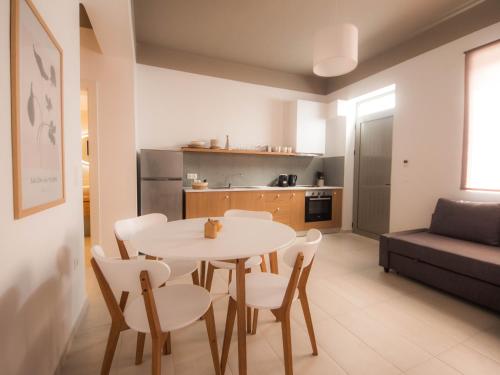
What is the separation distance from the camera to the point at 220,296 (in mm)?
2404

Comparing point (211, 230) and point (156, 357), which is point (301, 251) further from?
point (156, 357)

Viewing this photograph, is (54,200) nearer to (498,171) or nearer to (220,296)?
(220,296)

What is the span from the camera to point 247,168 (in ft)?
15.6

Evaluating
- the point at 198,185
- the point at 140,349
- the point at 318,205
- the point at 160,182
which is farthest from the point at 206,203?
the point at 140,349

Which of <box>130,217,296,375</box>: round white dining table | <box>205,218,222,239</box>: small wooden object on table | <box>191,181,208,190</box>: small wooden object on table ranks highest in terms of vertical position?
<box>191,181,208,190</box>: small wooden object on table

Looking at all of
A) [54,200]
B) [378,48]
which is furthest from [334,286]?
[378,48]

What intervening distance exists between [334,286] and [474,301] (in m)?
1.17

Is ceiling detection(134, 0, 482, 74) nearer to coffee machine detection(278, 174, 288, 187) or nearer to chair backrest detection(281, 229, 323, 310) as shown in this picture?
coffee machine detection(278, 174, 288, 187)

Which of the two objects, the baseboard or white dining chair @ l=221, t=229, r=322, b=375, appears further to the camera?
the baseboard

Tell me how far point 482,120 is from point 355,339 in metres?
2.91

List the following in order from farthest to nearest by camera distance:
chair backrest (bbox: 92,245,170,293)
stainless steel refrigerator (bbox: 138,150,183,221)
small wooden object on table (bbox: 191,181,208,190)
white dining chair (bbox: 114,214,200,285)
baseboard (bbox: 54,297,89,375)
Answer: small wooden object on table (bbox: 191,181,208,190), stainless steel refrigerator (bbox: 138,150,183,221), white dining chair (bbox: 114,214,200,285), baseboard (bbox: 54,297,89,375), chair backrest (bbox: 92,245,170,293)

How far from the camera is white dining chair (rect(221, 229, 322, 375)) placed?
1.34 metres

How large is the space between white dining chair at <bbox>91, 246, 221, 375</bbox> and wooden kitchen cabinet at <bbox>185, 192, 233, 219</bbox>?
232cm

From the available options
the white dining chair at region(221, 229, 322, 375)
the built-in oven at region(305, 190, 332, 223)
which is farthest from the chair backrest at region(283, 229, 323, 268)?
the built-in oven at region(305, 190, 332, 223)
